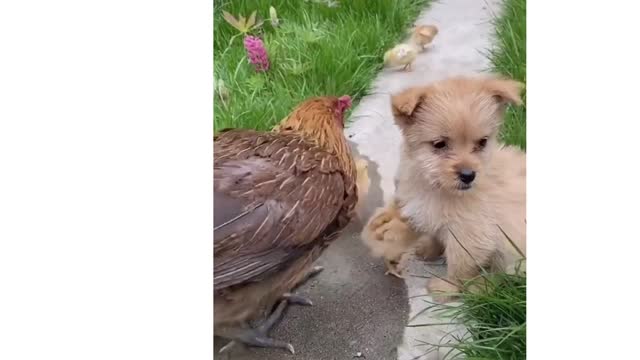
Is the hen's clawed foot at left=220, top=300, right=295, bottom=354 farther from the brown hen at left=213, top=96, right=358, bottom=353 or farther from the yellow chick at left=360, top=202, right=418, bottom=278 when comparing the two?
the yellow chick at left=360, top=202, right=418, bottom=278

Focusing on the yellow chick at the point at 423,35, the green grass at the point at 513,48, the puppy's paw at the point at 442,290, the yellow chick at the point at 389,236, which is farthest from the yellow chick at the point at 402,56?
the puppy's paw at the point at 442,290

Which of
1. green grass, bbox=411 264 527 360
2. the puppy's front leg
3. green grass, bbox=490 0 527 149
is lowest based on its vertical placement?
green grass, bbox=411 264 527 360

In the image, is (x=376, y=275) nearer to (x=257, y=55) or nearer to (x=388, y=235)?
(x=388, y=235)

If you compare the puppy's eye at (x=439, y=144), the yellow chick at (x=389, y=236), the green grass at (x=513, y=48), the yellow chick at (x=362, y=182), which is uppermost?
the green grass at (x=513, y=48)

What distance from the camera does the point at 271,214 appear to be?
1520 mm

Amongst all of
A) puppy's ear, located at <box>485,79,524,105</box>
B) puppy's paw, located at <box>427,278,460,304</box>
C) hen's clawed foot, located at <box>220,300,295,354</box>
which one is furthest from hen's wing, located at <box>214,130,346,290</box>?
puppy's ear, located at <box>485,79,524,105</box>

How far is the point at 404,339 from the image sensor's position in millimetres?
1521

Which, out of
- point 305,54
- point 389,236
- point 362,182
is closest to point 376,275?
point 389,236

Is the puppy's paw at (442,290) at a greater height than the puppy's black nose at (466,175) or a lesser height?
lesser

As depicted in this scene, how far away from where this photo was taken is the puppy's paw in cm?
153

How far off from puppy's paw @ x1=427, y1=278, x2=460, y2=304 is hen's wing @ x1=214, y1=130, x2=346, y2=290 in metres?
0.21

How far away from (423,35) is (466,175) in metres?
0.30

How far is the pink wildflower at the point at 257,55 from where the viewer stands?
165 centimetres

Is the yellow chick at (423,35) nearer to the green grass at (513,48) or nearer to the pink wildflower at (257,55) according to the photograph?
the green grass at (513,48)
